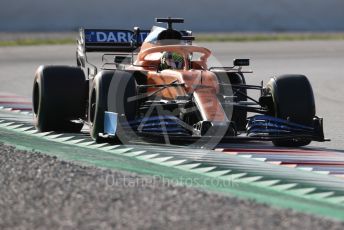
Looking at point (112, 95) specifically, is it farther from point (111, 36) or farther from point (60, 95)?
point (111, 36)

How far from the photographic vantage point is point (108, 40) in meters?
14.4

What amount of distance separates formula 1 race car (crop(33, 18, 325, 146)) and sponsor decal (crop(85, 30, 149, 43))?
1.32 m

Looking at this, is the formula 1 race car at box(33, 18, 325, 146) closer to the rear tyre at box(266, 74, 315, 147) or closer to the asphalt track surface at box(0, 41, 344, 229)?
the rear tyre at box(266, 74, 315, 147)

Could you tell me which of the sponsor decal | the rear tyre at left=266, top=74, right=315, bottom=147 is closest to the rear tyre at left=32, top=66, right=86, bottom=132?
the sponsor decal

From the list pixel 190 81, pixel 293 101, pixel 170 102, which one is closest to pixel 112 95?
pixel 170 102

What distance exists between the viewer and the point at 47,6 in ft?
157

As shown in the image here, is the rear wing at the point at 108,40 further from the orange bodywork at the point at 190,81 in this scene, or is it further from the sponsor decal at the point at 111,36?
the orange bodywork at the point at 190,81

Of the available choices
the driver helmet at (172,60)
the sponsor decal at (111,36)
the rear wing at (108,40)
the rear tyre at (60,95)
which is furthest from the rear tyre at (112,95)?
the sponsor decal at (111,36)

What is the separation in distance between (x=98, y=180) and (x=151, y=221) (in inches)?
69.7

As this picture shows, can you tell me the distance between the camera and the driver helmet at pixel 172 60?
1247cm

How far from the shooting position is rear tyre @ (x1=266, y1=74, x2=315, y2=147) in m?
11.7

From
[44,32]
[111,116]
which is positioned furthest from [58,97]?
[44,32]

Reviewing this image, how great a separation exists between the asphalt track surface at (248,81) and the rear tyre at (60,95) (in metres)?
1.80

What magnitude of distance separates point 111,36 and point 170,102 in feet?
10.8
